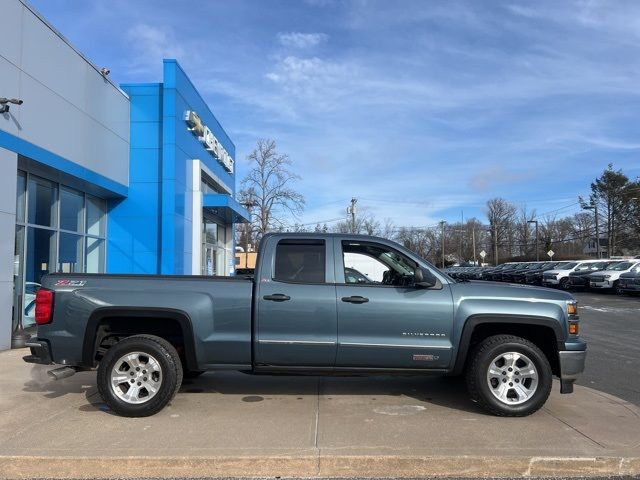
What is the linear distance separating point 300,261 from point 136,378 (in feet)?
6.78

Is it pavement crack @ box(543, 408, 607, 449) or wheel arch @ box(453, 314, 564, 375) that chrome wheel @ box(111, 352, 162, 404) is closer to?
wheel arch @ box(453, 314, 564, 375)

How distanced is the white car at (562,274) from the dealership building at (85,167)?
22102mm

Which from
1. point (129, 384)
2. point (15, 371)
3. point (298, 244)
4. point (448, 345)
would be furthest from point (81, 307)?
point (448, 345)

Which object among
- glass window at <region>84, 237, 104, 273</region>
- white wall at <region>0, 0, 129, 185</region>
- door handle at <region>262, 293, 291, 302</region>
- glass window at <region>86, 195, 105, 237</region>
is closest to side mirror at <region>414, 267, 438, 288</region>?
door handle at <region>262, 293, 291, 302</region>

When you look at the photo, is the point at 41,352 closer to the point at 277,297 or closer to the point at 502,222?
the point at 277,297

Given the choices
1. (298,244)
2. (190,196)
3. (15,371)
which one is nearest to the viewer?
(298,244)

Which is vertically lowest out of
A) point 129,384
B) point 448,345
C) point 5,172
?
point 129,384

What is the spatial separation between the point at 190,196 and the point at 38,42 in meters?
7.42

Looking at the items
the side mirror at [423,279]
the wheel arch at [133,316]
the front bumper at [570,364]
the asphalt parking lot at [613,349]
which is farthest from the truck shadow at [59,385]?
the asphalt parking lot at [613,349]

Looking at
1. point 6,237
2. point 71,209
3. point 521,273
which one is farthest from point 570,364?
point 521,273

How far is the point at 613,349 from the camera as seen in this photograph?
10414 millimetres

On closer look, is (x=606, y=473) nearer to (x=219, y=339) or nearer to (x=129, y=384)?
(x=219, y=339)

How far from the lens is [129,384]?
5.46 metres

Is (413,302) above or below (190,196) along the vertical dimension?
below
